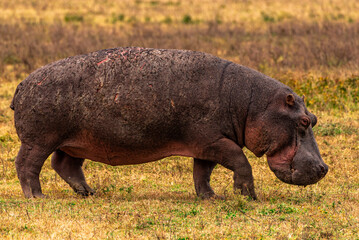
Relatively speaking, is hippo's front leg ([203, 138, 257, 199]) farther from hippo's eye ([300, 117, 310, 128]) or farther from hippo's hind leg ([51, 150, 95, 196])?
hippo's hind leg ([51, 150, 95, 196])

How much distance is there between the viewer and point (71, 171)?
847 cm

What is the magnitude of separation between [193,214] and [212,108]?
1372mm

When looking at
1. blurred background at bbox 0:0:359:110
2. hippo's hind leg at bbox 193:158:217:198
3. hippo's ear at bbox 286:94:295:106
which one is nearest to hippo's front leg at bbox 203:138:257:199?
Result: hippo's hind leg at bbox 193:158:217:198

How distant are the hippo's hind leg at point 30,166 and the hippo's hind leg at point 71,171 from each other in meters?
0.53

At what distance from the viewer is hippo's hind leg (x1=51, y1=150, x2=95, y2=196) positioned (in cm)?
841

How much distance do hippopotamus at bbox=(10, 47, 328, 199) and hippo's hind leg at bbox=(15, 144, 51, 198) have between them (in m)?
0.01

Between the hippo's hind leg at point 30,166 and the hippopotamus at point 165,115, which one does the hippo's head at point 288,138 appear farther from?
the hippo's hind leg at point 30,166

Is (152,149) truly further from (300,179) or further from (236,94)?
(300,179)

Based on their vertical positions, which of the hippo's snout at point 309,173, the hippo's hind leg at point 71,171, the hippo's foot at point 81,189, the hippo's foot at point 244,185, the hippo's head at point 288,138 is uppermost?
the hippo's head at point 288,138

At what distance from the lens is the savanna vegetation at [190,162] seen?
20.8 ft

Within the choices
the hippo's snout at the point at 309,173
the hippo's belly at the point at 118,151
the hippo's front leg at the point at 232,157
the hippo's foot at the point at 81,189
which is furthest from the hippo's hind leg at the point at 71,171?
the hippo's snout at the point at 309,173

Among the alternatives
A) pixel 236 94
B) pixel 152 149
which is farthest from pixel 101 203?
pixel 236 94

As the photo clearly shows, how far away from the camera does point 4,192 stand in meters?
8.71

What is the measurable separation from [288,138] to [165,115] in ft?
4.89
